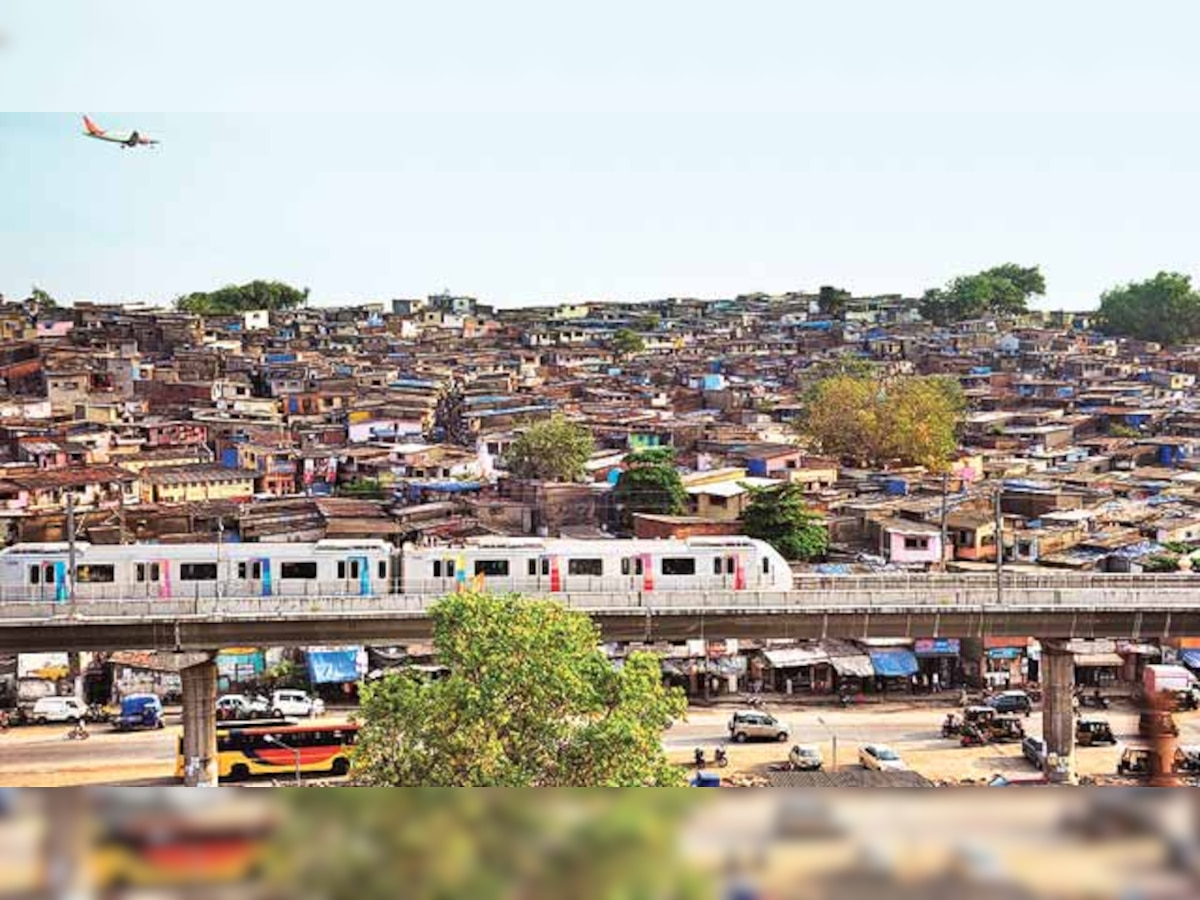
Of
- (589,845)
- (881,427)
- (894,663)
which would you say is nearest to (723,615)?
(894,663)

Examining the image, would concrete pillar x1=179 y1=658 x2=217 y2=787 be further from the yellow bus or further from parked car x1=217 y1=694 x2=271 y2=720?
parked car x1=217 y1=694 x2=271 y2=720

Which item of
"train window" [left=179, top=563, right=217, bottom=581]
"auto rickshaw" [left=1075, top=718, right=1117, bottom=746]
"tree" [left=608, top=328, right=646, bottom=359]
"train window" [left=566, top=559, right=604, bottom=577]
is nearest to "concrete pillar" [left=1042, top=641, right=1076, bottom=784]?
"auto rickshaw" [left=1075, top=718, right=1117, bottom=746]

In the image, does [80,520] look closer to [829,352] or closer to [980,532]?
[980,532]

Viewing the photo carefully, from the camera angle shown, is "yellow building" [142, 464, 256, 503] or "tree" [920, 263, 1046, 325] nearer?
"yellow building" [142, 464, 256, 503]

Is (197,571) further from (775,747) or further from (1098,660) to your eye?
(1098,660)

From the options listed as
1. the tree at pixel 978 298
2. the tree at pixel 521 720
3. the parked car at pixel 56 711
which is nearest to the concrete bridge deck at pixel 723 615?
the parked car at pixel 56 711

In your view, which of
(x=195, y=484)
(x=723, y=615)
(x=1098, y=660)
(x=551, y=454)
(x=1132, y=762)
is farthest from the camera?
(x=551, y=454)

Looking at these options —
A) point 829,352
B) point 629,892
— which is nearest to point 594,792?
point 629,892
